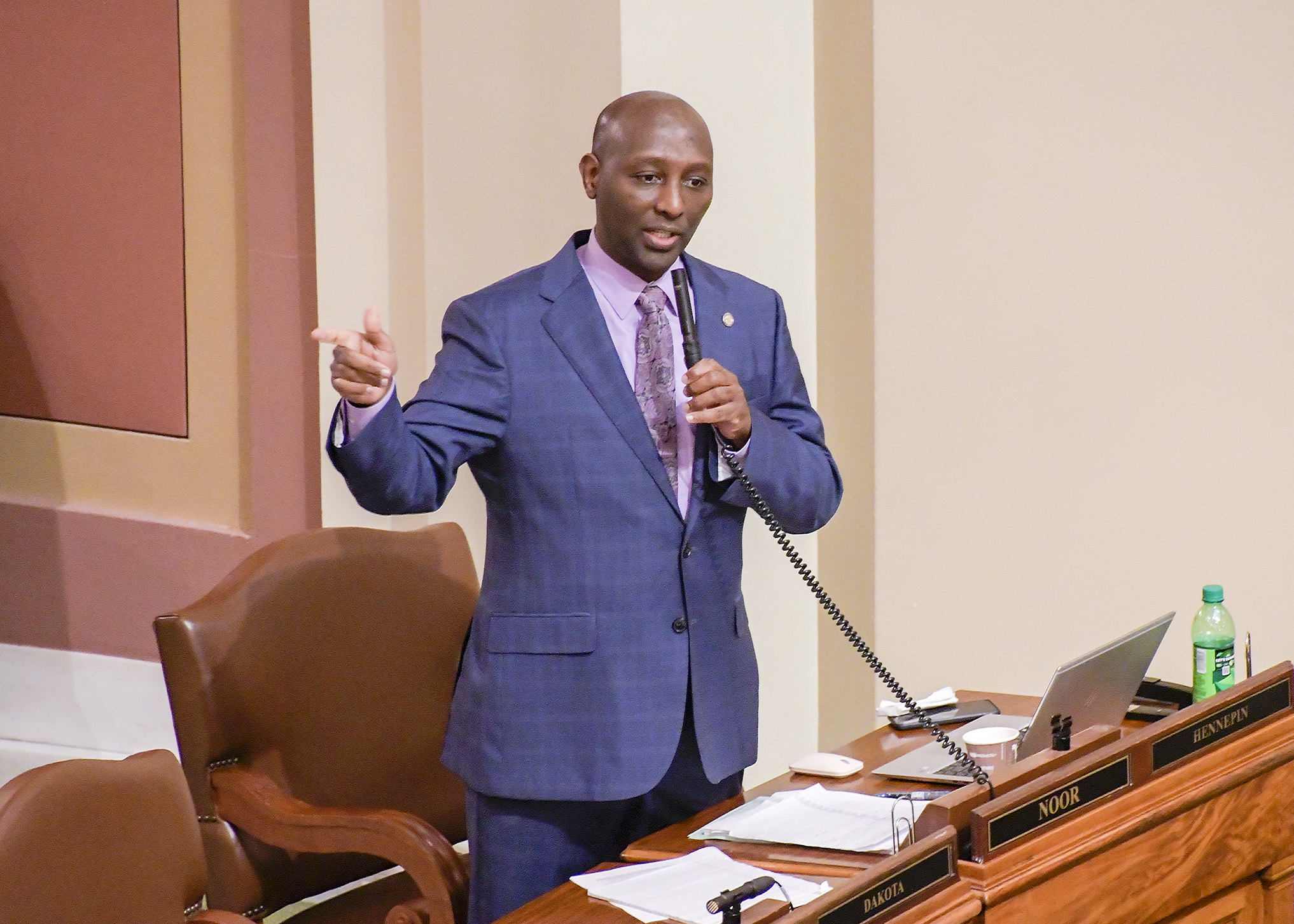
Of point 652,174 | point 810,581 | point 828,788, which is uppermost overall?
point 652,174

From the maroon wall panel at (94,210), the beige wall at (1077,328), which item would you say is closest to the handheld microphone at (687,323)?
the beige wall at (1077,328)

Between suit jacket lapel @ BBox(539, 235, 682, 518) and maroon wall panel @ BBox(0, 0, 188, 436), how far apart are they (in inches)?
61.7

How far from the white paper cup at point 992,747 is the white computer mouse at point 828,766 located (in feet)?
0.54

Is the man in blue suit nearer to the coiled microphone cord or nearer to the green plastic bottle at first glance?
the coiled microphone cord

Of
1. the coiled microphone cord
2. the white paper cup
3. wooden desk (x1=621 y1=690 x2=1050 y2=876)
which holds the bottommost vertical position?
wooden desk (x1=621 y1=690 x2=1050 y2=876)

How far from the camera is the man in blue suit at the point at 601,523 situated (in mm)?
1942

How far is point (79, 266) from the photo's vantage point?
10.9 feet

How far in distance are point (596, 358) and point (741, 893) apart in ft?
2.99

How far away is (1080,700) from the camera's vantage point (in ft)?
5.93

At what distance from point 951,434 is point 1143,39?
0.86 metres

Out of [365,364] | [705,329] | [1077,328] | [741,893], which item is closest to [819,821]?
[741,893]

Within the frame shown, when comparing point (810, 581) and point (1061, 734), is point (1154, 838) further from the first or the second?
point (810, 581)

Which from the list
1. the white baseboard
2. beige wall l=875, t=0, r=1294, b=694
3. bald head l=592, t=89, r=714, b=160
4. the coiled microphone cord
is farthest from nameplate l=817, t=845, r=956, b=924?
the white baseboard

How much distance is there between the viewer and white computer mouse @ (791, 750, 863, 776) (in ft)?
6.76
